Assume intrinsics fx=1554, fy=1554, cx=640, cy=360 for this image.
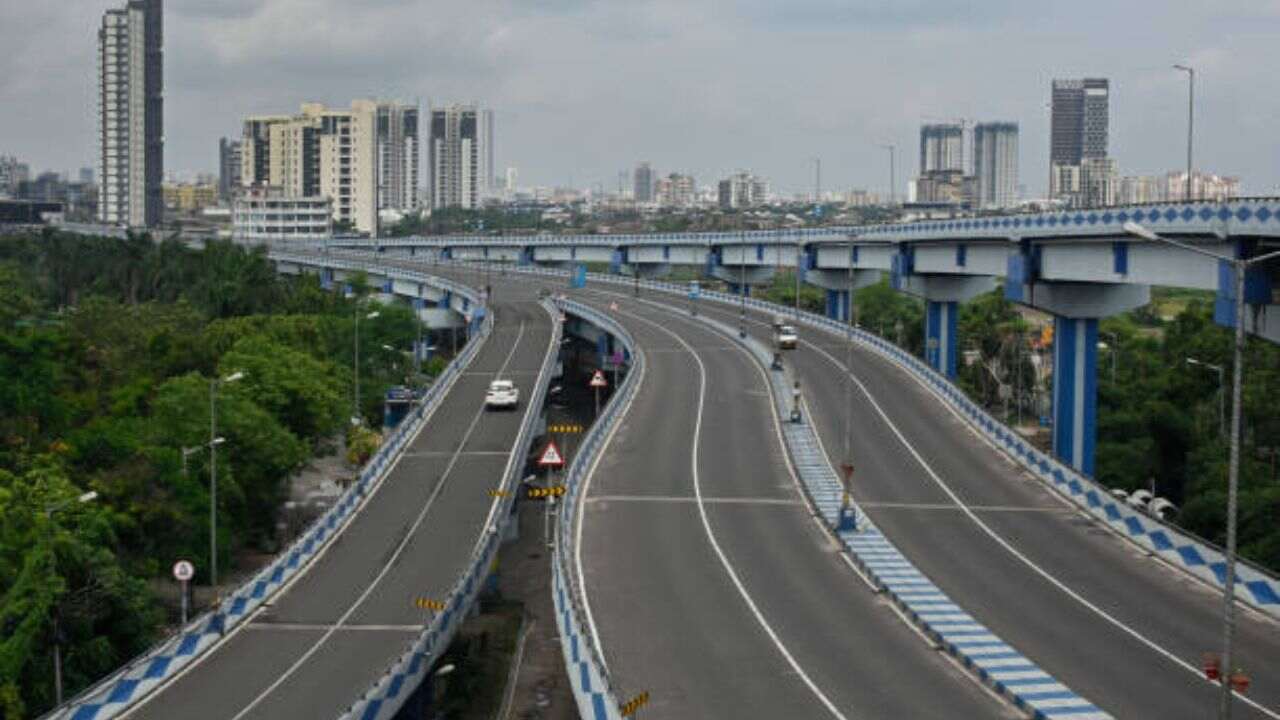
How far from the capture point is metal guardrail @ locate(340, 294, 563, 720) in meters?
32.8

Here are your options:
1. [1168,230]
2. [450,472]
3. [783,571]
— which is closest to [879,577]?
[783,571]

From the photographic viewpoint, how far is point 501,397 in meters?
69.5

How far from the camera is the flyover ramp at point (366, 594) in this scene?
33.4 metres

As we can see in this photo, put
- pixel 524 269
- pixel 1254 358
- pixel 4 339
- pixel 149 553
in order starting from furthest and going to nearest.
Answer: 1. pixel 524 269
2. pixel 1254 358
3. pixel 4 339
4. pixel 149 553

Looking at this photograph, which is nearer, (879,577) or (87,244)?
(879,577)

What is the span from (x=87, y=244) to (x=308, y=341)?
98005mm

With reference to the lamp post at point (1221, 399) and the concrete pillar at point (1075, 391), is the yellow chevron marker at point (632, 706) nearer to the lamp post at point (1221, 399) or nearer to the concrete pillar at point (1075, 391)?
the concrete pillar at point (1075, 391)

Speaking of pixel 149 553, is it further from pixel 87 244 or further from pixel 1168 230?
pixel 87 244

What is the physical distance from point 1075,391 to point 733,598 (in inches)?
1144

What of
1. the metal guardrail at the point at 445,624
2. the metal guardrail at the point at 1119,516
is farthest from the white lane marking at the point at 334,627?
the metal guardrail at the point at 1119,516

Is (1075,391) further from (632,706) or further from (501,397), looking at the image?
(632,706)

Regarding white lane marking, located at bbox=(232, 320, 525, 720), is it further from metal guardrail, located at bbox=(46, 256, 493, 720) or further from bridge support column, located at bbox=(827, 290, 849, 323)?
bridge support column, located at bbox=(827, 290, 849, 323)

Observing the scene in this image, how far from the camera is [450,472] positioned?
57125mm

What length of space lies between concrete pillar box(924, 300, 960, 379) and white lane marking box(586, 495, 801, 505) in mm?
39022
